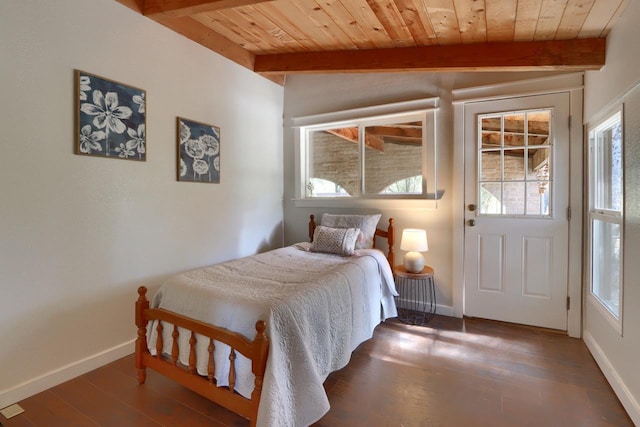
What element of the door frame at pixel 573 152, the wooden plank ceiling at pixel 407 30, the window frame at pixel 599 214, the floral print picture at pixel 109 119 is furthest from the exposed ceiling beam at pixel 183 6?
the window frame at pixel 599 214

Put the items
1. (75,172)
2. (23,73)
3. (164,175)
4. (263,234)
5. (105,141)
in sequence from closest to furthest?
(23,73)
(75,172)
(105,141)
(164,175)
(263,234)

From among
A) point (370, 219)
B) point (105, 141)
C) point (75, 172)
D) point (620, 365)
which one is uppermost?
point (105, 141)

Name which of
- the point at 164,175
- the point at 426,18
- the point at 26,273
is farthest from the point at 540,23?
the point at 26,273

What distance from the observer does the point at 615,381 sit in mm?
1889

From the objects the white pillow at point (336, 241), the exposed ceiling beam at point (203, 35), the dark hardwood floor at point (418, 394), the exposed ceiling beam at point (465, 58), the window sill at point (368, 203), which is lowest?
the dark hardwood floor at point (418, 394)

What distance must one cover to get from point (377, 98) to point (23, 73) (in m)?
2.89

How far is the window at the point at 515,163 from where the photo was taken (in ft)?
9.08

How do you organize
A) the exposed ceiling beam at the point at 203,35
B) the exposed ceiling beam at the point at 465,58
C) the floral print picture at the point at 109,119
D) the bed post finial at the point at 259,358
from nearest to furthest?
the bed post finial at the point at 259,358 < the floral print picture at the point at 109,119 < the exposed ceiling beam at the point at 465,58 < the exposed ceiling beam at the point at 203,35

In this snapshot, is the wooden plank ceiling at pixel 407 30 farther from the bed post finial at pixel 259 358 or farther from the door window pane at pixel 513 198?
the bed post finial at pixel 259 358

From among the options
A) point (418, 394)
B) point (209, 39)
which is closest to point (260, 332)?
point (418, 394)

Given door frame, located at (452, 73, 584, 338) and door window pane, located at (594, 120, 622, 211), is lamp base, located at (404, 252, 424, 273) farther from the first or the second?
door window pane, located at (594, 120, 622, 211)

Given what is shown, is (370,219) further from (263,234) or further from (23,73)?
(23,73)

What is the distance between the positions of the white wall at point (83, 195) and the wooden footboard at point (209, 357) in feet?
1.74

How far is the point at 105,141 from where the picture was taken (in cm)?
219
